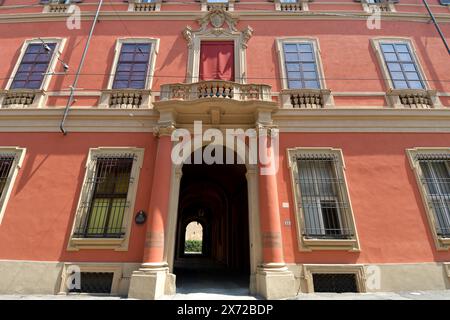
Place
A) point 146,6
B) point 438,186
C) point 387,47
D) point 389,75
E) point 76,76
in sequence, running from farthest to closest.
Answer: point 146,6 < point 387,47 < point 389,75 < point 76,76 < point 438,186

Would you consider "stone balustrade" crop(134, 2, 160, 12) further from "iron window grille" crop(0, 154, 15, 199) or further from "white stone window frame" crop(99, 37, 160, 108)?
"iron window grille" crop(0, 154, 15, 199)

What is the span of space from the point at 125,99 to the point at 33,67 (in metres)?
3.95

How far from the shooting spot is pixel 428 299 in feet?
16.3

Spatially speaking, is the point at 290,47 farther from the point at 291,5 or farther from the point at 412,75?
the point at 412,75

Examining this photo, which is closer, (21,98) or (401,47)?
(21,98)

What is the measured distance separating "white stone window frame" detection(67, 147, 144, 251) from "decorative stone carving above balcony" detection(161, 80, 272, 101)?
1.98 m

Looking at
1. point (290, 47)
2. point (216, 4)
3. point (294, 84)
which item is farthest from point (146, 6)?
point (294, 84)

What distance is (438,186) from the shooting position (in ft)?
21.9

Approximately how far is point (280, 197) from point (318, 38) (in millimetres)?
6381
